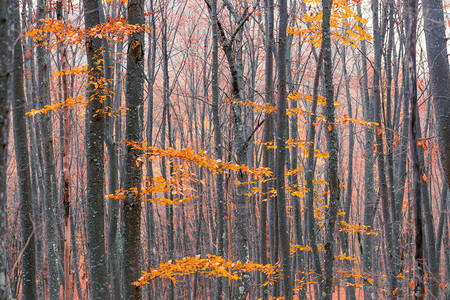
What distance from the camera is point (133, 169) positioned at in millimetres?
4730

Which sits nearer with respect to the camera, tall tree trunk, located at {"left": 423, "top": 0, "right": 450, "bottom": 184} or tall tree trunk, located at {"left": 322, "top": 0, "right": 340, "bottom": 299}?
tall tree trunk, located at {"left": 423, "top": 0, "right": 450, "bottom": 184}

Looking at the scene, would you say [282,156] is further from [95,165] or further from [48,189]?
[48,189]

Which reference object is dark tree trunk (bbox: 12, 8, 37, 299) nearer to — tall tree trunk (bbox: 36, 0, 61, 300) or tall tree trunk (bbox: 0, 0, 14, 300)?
tall tree trunk (bbox: 36, 0, 61, 300)

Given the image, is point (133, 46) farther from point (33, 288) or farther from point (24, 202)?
point (33, 288)

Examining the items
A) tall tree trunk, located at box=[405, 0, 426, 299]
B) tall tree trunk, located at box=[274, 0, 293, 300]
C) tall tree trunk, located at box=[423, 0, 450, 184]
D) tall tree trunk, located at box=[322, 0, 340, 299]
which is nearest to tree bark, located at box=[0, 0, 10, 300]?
tall tree trunk, located at box=[405, 0, 426, 299]

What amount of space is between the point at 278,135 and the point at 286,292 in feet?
8.79

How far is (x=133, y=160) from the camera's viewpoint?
4727 millimetres

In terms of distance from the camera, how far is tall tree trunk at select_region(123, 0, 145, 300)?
4625 mm

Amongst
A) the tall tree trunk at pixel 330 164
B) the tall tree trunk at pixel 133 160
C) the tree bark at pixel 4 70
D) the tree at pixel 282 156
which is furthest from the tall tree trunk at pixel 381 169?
the tree bark at pixel 4 70

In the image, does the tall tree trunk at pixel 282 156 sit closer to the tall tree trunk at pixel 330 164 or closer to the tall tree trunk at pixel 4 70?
the tall tree trunk at pixel 330 164

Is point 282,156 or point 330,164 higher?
point 282,156

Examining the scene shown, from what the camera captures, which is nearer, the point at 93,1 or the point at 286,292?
the point at 93,1

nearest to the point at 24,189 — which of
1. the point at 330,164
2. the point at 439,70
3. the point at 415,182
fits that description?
the point at 330,164

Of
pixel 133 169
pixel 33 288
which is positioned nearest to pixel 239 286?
pixel 133 169
